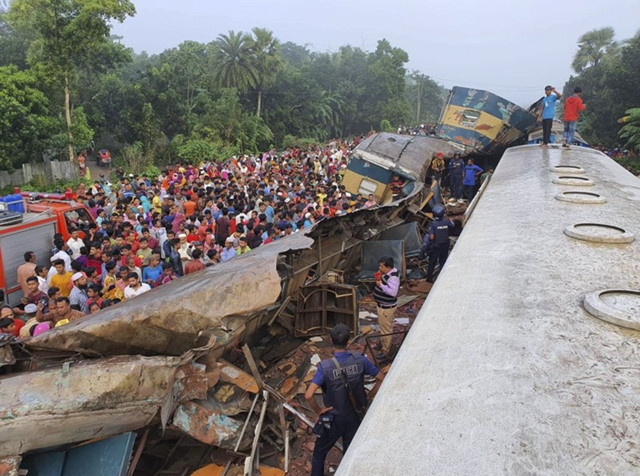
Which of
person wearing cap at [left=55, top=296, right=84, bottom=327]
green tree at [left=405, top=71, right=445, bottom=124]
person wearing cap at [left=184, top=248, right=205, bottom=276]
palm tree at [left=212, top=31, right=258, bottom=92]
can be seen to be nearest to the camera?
person wearing cap at [left=55, top=296, right=84, bottom=327]

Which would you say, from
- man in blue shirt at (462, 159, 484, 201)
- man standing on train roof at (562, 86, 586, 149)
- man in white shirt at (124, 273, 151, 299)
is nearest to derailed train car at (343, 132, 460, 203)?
man in blue shirt at (462, 159, 484, 201)

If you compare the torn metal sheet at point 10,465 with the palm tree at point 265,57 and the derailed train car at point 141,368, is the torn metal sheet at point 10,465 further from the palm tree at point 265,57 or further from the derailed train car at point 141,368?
the palm tree at point 265,57

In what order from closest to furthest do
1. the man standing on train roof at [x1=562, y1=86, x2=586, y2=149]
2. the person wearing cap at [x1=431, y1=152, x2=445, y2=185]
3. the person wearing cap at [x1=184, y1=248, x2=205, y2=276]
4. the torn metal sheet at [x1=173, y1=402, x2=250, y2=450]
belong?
the torn metal sheet at [x1=173, y1=402, x2=250, y2=450] < the person wearing cap at [x1=184, y1=248, x2=205, y2=276] < the man standing on train roof at [x1=562, y1=86, x2=586, y2=149] < the person wearing cap at [x1=431, y1=152, x2=445, y2=185]

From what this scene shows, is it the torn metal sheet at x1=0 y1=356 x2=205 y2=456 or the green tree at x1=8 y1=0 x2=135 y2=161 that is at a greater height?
the green tree at x1=8 y1=0 x2=135 y2=161

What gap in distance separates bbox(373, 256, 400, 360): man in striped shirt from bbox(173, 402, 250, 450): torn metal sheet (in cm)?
288

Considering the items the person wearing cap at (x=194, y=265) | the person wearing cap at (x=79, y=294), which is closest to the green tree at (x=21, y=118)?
the person wearing cap at (x=79, y=294)

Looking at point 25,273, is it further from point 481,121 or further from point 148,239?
point 481,121

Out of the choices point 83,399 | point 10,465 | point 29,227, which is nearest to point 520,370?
point 83,399

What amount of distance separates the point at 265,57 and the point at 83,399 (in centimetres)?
3561

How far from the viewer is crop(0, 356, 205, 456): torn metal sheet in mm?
3363

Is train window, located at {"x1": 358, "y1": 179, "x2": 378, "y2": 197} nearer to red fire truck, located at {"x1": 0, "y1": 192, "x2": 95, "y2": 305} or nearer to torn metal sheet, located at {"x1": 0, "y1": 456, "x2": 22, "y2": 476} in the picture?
red fire truck, located at {"x1": 0, "y1": 192, "x2": 95, "y2": 305}

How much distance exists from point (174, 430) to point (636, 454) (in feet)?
10.8

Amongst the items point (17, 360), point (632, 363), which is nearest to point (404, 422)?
point (632, 363)

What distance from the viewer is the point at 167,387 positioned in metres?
3.77
